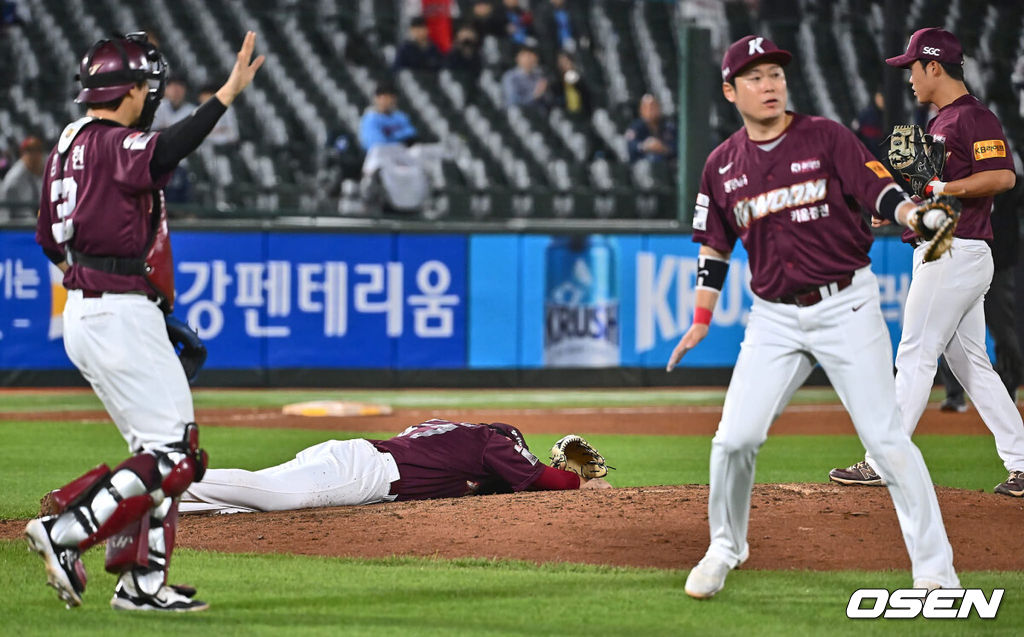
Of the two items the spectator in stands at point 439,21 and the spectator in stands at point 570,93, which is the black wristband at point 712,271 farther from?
the spectator in stands at point 439,21

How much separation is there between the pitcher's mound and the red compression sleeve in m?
5.61

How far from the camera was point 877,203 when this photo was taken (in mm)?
5168

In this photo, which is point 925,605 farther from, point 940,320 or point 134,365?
point 134,365

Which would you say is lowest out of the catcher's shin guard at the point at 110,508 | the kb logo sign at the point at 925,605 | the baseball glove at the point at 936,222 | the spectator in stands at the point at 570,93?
the kb logo sign at the point at 925,605

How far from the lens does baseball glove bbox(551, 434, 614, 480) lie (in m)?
7.73

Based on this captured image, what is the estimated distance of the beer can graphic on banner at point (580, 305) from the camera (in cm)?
1602

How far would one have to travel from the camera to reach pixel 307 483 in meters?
7.11

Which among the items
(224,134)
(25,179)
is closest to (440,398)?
(25,179)

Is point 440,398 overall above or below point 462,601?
below

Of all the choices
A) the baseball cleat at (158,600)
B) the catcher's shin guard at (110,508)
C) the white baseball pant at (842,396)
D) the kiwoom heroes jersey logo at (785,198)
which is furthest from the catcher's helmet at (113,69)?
the white baseball pant at (842,396)

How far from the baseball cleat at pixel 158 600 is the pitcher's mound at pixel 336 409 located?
305 inches

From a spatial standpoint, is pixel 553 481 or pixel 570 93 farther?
pixel 570 93

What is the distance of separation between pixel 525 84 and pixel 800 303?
53.0ft

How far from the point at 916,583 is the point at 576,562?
58.9 inches
